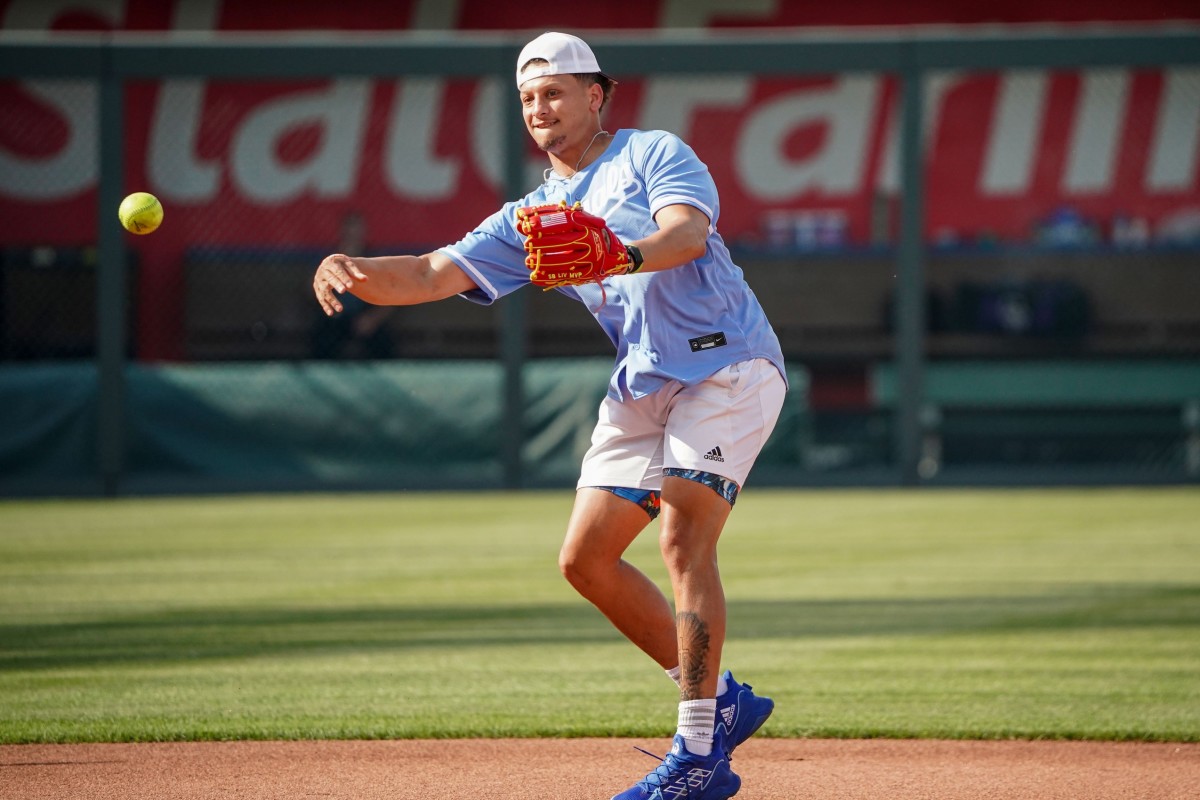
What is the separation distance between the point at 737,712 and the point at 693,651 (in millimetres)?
330

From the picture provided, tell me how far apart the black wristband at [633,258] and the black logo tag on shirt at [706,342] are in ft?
1.63

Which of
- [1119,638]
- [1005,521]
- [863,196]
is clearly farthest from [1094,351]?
[1119,638]

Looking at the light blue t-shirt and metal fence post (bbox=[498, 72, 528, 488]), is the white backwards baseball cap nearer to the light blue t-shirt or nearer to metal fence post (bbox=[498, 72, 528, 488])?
the light blue t-shirt

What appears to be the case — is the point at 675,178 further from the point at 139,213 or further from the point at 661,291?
the point at 139,213

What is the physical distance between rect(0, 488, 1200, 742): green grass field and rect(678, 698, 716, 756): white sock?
126 cm

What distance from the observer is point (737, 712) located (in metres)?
4.50

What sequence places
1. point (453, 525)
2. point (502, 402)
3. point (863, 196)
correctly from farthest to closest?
point (863, 196)
point (502, 402)
point (453, 525)

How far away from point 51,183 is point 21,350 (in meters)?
3.15

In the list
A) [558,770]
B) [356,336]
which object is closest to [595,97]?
[558,770]

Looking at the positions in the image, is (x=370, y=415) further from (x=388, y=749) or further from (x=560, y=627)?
(x=388, y=749)

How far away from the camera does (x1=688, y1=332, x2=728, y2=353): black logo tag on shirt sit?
14.8 ft

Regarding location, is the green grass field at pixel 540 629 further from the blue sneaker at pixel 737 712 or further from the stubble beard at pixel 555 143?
the stubble beard at pixel 555 143

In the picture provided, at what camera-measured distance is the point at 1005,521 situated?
494 inches

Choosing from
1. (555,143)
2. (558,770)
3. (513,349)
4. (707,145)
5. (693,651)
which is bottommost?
(558,770)
